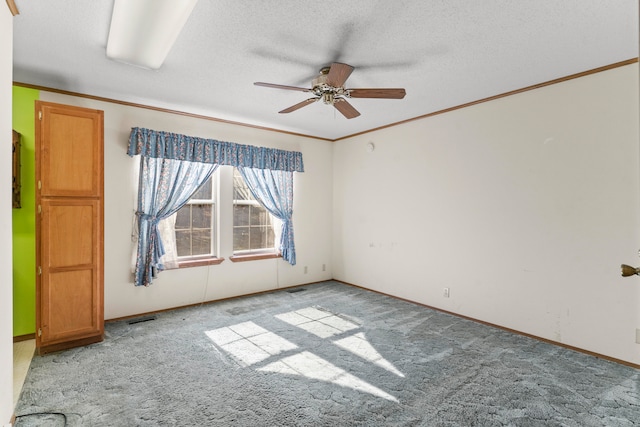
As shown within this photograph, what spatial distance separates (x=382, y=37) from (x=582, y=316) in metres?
3.02

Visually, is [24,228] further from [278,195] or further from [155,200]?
[278,195]

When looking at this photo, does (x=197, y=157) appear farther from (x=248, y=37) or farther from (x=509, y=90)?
(x=509, y=90)

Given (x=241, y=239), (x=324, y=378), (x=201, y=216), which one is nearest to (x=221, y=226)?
(x=201, y=216)

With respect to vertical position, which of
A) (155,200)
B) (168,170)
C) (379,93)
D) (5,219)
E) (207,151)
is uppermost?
(379,93)

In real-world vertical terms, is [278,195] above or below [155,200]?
above

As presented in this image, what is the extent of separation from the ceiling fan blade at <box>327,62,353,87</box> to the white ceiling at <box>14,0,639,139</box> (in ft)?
0.54

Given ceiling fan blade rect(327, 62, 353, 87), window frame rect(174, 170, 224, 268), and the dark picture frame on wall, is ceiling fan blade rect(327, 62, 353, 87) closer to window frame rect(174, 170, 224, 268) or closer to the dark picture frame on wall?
window frame rect(174, 170, 224, 268)

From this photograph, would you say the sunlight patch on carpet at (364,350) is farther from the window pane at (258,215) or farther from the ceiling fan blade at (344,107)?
the window pane at (258,215)

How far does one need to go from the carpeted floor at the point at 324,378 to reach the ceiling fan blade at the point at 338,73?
237cm

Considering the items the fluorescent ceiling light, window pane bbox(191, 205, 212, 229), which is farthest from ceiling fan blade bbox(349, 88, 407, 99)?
window pane bbox(191, 205, 212, 229)

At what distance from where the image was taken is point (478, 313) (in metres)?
Answer: 3.72

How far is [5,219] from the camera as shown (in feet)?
6.23

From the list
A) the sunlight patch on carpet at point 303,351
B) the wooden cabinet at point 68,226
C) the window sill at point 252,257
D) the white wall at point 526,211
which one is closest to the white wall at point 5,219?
the wooden cabinet at point 68,226

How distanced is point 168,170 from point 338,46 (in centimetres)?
268
